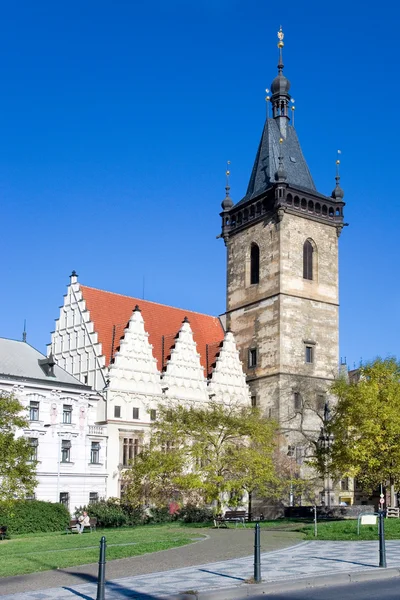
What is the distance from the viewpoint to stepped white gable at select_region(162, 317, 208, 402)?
57.8 metres

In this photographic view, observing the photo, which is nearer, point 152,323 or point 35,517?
point 35,517

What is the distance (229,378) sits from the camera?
6228 cm

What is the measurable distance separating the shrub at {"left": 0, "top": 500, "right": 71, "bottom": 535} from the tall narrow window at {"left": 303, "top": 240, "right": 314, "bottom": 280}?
1200 inches

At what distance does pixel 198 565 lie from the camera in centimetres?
1984

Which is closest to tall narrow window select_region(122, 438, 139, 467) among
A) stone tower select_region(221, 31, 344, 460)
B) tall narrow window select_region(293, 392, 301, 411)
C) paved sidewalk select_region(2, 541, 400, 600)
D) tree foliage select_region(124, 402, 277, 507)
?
tree foliage select_region(124, 402, 277, 507)

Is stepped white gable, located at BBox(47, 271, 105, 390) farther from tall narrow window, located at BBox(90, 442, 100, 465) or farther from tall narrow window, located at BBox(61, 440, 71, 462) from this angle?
tall narrow window, located at BBox(61, 440, 71, 462)

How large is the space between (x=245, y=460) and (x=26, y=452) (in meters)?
14.3

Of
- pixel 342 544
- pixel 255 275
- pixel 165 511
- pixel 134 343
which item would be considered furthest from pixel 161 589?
pixel 255 275

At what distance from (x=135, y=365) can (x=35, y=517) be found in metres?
16.4

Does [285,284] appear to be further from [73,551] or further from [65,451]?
[73,551]

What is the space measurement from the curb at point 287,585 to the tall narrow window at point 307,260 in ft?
156

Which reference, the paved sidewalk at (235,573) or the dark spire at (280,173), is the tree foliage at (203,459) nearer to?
the paved sidewalk at (235,573)

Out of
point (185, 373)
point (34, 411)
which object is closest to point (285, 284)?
point (185, 373)

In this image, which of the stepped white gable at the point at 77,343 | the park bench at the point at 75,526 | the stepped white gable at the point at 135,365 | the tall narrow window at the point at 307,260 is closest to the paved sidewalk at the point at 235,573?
the park bench at the point at 75,526
